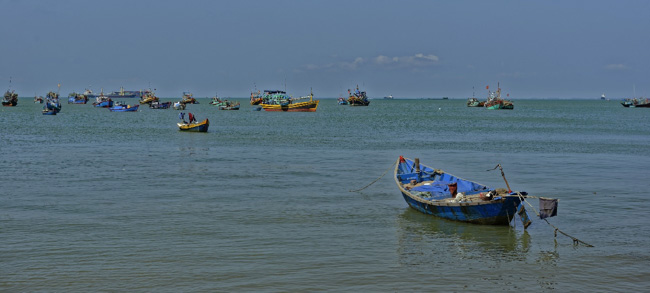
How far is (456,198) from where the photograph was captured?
20703mm

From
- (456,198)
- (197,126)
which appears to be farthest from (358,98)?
(456,198)

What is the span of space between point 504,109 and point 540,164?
120199 mm

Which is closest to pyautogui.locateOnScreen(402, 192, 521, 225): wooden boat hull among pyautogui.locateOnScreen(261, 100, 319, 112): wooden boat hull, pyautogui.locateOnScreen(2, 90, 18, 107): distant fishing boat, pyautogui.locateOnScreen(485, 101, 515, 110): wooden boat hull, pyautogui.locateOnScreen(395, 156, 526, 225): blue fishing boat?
pyautogui.locateOnScreen(395, 156, 526, 225): blue fishing boat

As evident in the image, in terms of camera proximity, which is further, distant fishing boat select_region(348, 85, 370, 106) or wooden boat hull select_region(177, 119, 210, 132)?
distant fishing boat select_region(348, 85, 370, 106)

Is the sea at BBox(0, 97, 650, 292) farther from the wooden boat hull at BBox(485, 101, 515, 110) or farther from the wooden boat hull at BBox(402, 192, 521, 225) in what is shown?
the wooden boat hull at BBox(485, 101, 515, 110)

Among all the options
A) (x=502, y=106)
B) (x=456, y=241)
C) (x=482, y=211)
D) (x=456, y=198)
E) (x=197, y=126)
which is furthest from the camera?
(x=502, y=106)

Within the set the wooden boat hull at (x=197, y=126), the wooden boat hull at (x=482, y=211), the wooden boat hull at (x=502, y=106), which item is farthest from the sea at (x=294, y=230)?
the wooden boat hull at (x=502, y=106)

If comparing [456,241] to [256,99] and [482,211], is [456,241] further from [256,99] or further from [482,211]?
[256,99]

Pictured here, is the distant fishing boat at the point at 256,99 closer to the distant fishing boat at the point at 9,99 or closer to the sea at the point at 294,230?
the distant fishing boat at the point at 9,99

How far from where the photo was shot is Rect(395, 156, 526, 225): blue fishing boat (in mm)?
19469

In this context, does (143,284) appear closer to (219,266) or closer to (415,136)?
(219,266)

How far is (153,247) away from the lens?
17.7 metres

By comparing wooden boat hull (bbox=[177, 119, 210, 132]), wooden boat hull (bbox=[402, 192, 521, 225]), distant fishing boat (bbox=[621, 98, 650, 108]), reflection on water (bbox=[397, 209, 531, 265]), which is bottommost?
reflection on water (bbox=[397, 209, 531, 265])

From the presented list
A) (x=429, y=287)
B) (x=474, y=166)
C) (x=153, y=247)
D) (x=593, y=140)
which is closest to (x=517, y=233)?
(x=429, y=287)
